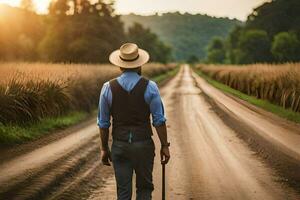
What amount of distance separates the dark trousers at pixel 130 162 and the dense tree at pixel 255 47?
9437cm

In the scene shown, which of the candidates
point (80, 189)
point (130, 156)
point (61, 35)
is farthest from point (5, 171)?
point (61, 35)

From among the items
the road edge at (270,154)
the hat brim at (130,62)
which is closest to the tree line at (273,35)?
the road edge at (270,154)

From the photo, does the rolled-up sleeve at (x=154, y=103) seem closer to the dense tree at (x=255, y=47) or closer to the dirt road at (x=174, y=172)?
the dirt road at (x=174, y=172)

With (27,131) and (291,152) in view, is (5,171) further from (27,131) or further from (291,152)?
(291,152)

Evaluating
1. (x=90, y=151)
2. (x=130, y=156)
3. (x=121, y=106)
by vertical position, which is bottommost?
(x=90, y=151)

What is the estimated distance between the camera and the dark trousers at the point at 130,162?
4.43 metres

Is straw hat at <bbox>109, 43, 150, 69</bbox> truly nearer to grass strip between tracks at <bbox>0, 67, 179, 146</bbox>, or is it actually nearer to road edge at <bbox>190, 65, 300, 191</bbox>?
road edge at <bbox>190, 65, 300, 191</bbox>

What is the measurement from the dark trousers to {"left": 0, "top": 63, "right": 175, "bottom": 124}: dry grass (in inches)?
324

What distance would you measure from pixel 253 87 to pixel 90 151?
19345 millimetres

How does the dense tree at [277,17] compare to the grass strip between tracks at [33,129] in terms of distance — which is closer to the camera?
the grass strip between tracks at [33,129]

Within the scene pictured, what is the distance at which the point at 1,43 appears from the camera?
66.4m

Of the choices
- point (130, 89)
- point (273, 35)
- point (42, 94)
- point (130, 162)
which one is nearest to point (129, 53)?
point (130, 89)

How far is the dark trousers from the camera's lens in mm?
4434

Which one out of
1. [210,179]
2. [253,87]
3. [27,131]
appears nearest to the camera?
[210,179]
